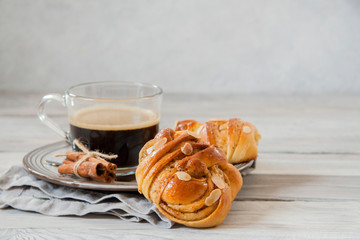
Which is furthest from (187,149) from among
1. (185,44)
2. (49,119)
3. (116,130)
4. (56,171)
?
(185,44)

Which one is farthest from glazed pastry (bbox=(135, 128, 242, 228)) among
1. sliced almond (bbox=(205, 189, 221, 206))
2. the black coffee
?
the black coffee

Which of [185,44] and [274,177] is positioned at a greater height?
[185,44]

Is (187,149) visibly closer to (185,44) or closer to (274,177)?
(274,177)

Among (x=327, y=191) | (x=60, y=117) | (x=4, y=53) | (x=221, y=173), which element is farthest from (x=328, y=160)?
(x=4, y=53)

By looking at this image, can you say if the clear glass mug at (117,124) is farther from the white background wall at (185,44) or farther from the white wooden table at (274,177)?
the white background wall at (185,44)

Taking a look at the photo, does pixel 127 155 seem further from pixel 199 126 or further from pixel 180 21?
pixel 180 21

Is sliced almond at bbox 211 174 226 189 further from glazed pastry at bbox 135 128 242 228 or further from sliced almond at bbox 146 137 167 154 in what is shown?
sliced almond at bbox 146 137 167 154

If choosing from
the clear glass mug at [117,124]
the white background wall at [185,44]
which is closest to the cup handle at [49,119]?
the clear glass mug at [117,124]
